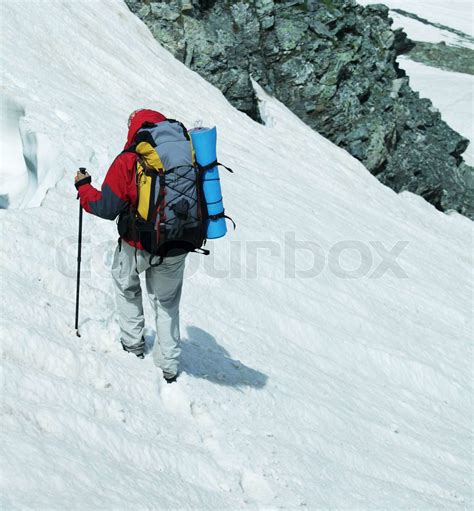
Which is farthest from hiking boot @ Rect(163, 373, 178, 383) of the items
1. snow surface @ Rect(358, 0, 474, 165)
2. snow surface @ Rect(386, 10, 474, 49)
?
snow surface @ Rect(386, 10, 474, 49)

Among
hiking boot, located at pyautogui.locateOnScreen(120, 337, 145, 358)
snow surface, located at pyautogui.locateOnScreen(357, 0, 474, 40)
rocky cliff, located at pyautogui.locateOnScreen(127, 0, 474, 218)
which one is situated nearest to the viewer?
hiking boot, located at pyautogui.locateOnScreen(120, 337, 145, 358)

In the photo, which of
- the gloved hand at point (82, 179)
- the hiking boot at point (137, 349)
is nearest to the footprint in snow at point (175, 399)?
the hiking boot at point (137, 349)

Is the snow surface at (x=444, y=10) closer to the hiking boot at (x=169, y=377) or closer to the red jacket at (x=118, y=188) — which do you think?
the red jacket at (x=118, y=188)

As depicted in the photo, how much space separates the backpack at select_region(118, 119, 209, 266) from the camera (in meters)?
4.82

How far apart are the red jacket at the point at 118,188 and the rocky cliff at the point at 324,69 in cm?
1233

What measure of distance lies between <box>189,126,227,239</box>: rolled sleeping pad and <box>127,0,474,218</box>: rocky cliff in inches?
488

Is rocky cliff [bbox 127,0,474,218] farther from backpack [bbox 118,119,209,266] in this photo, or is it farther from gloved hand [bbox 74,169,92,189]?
backpack [bbox 118,119,209,266]

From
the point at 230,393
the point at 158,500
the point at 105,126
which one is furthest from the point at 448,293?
the point at 158,500

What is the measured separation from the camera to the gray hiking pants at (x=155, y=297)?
5262 mm

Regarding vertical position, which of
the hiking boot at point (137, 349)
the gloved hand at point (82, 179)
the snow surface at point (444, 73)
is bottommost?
the hiking boot at point (137, 349)

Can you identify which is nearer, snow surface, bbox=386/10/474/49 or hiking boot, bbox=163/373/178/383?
hiking boot, bbox=163/373/178/383

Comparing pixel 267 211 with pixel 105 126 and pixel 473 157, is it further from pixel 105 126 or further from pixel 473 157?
pixel 473 157

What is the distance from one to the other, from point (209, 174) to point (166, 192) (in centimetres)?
36

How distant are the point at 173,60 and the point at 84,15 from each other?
2.38 metres
